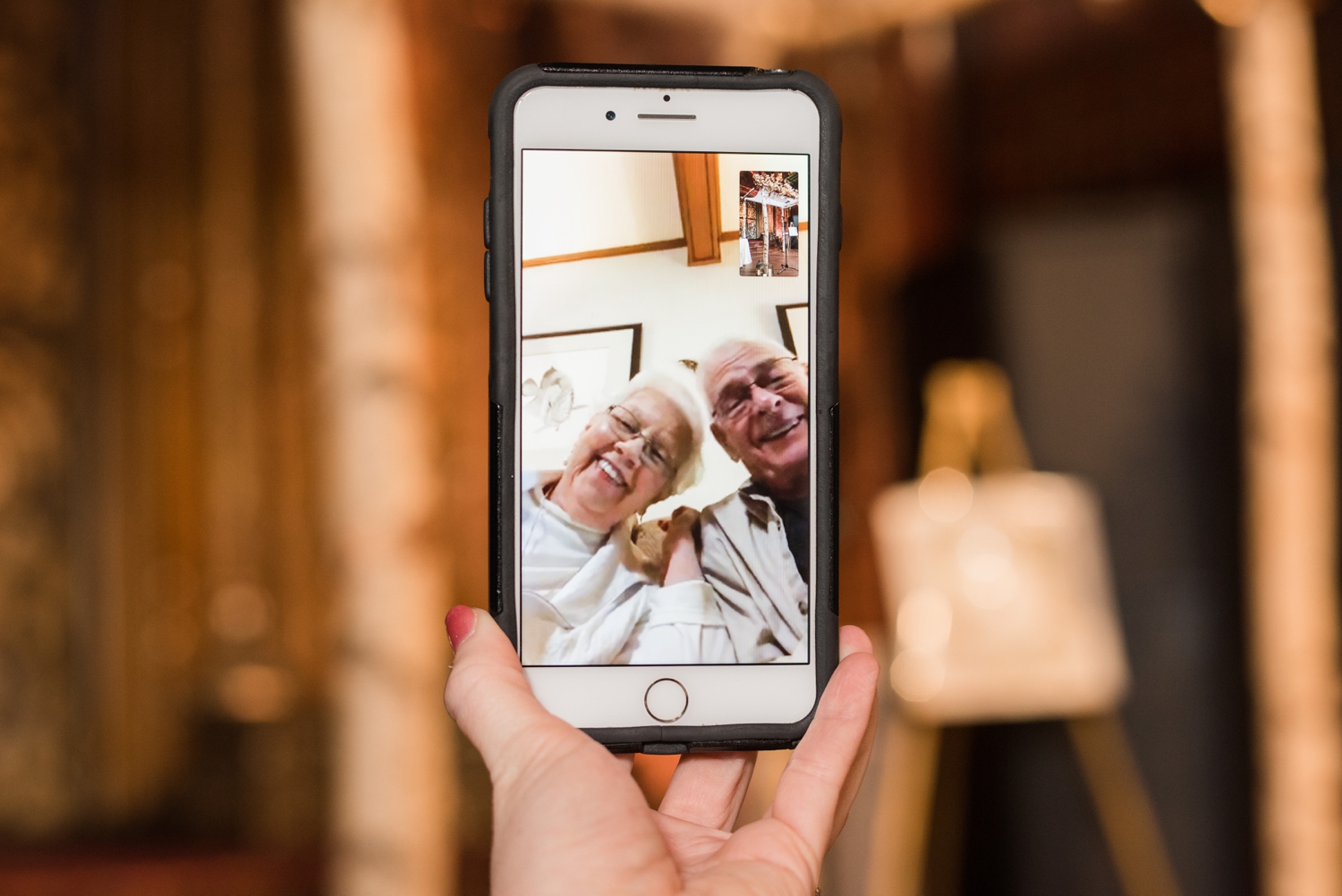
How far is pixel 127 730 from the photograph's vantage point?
1.19 metres

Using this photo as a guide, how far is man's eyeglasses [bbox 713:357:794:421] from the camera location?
0.53 meters

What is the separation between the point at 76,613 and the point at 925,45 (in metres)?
1.43

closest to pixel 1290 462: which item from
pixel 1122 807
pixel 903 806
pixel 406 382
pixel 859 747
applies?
pixel 1122 807

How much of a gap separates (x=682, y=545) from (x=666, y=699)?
8 cm

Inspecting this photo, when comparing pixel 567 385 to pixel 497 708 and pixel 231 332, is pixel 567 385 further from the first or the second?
pixel 231 332

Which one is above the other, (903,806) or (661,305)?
(661,305)

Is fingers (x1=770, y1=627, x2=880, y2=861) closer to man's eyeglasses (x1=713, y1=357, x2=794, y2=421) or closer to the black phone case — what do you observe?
the black phone case

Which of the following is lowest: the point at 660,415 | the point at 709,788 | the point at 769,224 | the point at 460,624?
the point at 709,788

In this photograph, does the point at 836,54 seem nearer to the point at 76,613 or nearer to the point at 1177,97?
the point at 1177,97

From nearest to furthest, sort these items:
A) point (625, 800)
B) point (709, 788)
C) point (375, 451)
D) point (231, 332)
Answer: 1. point (625, 800)
2. point (709, 788)
3. point (375, 451)
4. point (231, 332)

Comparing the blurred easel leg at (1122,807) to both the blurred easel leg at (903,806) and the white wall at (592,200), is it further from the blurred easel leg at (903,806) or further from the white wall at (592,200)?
the white wall at (592,200)

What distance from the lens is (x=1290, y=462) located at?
1.23 meters

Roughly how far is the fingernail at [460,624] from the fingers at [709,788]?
0.15 meters

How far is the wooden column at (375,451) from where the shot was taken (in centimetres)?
95
